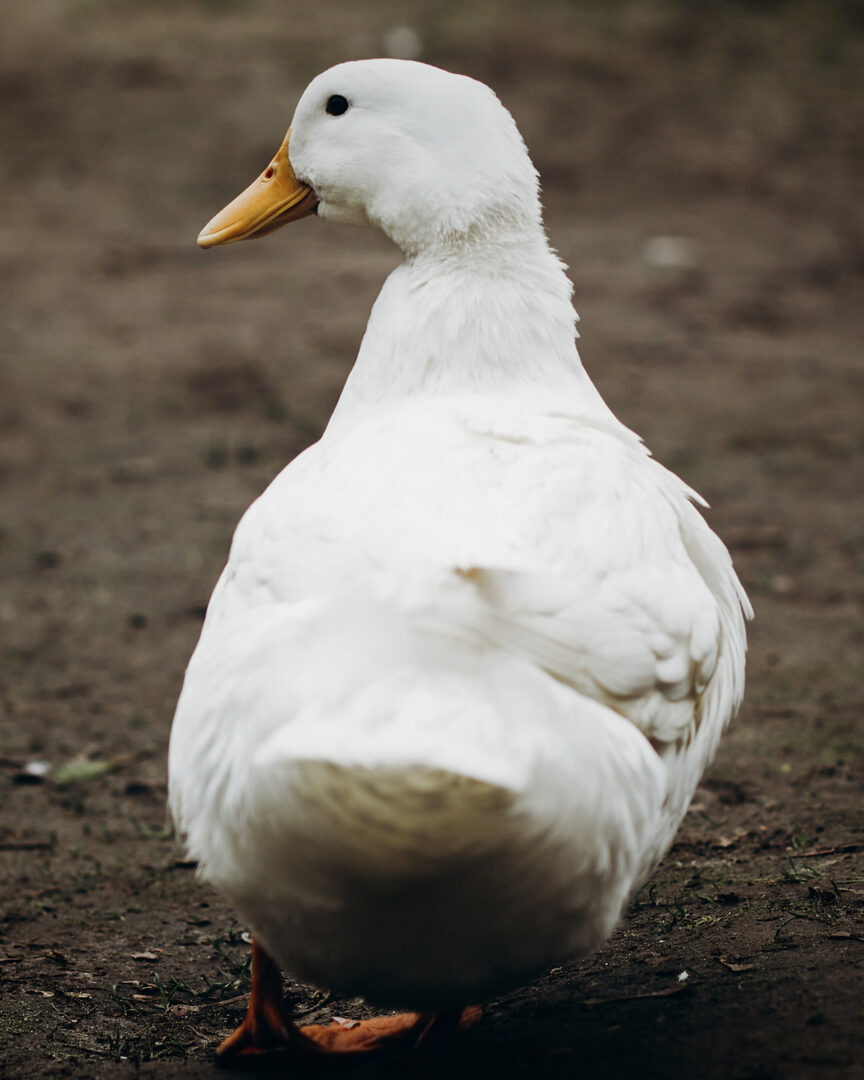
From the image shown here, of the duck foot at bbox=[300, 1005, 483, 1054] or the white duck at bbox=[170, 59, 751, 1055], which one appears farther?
the duck foot at bbox=[300, 1005, 483, 1054]

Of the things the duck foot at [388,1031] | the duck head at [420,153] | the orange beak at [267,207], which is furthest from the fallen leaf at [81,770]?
the duck head at [420,153]

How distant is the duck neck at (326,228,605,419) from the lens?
272 centimetres

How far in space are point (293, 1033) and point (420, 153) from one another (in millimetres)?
1925

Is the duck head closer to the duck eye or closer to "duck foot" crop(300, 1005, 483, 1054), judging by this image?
the duck eye

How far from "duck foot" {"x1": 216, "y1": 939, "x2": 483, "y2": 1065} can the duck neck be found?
4.09 feet

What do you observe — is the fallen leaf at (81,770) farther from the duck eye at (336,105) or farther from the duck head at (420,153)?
the duck eye at (336,105)

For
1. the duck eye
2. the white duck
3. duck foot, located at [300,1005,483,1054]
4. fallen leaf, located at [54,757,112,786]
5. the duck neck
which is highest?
the duck eye

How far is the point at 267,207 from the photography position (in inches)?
126

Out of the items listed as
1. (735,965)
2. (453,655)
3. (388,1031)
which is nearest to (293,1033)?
(388,1031)

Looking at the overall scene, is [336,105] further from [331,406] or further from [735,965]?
[331,406]

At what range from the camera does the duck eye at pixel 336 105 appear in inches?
116

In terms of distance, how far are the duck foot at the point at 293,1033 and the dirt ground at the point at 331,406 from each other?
0.20 feet

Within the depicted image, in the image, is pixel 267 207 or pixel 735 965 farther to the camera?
pixel 267 207

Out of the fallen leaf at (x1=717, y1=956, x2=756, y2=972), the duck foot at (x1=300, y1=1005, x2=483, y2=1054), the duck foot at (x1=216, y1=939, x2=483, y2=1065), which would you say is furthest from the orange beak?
the fallen leaf at (x1=717, y1=956, x2=756, y2=972)
